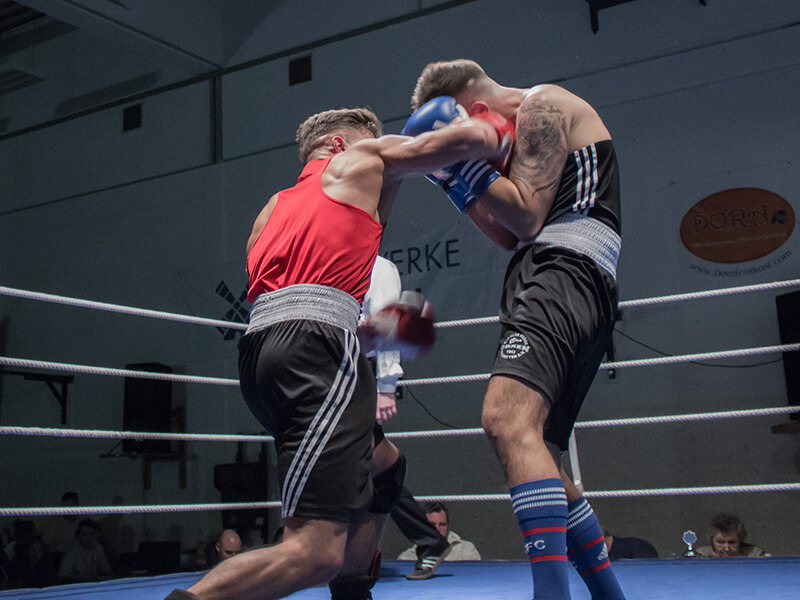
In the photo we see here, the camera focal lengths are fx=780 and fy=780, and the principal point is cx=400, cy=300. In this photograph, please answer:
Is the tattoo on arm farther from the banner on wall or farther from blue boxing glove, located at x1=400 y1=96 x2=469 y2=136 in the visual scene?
the banner on wall

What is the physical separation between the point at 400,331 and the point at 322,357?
10.0 inches

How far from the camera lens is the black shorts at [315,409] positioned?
140 centimetres

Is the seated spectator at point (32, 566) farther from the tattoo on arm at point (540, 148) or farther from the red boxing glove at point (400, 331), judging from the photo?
the tattoo on arm at point (540, 148)

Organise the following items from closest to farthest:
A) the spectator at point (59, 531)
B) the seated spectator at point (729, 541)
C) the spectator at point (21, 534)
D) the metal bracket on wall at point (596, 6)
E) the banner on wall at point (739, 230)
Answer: the seated spectator at point (729, 541)
the banner on wall at point (739, 230)
the metal bracket on wall at point (596, 6)
the spectator at point (21, 534)
the spectator at point (59, 531)

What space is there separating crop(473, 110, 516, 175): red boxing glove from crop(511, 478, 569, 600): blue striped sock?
71 centimetres

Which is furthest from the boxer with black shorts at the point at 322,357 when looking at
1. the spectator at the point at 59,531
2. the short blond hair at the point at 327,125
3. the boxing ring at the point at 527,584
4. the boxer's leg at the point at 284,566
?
the spectator at the point at 59,531

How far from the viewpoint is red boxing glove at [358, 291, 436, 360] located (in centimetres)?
170

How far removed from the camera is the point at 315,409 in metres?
1.44

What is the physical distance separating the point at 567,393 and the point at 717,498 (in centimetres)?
413

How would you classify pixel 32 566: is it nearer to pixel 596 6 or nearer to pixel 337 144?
pixel 337 144

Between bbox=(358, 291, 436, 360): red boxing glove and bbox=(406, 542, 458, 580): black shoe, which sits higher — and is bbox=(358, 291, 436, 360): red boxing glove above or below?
above

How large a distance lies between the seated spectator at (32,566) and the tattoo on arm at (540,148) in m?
5.17

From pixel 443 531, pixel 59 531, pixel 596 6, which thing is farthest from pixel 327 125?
pixel 59 531

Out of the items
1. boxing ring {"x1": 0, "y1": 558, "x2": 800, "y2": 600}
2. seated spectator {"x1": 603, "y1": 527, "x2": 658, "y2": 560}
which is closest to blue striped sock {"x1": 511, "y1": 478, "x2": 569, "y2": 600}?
boxing ring {"x1": 0, "y1": 558, "x2": 800, "y2": 600}
